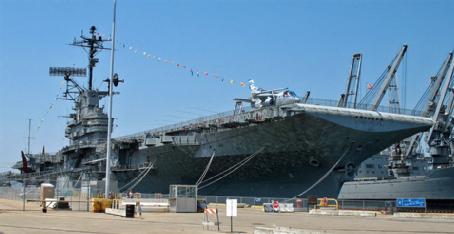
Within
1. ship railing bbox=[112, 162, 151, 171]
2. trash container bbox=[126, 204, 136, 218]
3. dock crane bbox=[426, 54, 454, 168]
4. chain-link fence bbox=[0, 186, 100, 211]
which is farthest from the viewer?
dock crane bbox=[426, 54, 454, 168]

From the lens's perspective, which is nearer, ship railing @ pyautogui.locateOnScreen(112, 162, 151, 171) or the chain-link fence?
the chain-link fence

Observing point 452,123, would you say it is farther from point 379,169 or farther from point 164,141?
point 164,141

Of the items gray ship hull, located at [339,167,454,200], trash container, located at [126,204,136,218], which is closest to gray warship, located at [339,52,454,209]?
gray ship hull, located at [339,167,454,200]

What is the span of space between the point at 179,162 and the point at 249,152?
22.6 feet

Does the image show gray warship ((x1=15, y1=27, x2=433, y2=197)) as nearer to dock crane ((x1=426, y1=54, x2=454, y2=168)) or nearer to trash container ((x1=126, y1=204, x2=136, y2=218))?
trash container ((x1=126, y1=204, x2=136, y2=218))

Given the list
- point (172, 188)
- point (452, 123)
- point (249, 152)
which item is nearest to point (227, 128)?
point (249, 152)

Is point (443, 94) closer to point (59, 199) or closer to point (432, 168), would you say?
point (432, 168)

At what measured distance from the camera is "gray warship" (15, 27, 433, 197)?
31.9 meters

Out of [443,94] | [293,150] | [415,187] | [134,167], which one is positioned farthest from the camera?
[443,94]

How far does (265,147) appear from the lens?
112 feet

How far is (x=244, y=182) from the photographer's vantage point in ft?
124

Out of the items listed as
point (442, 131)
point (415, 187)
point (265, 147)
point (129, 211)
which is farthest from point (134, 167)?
point (442, 131)

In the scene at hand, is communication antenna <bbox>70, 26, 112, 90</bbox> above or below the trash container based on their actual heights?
above

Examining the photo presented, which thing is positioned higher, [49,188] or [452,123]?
[452,123]
